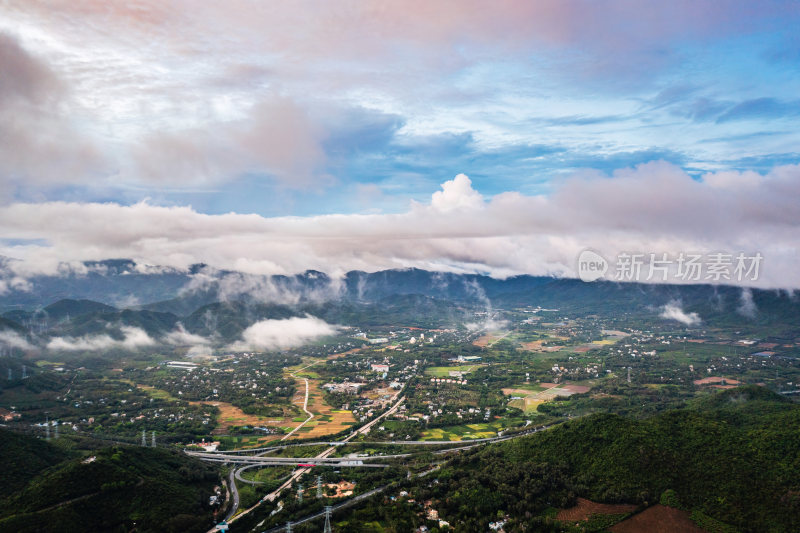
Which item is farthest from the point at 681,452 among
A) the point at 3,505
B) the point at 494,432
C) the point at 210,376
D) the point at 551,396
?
the point at 210,376

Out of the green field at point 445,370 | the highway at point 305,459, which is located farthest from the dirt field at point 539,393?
the highway at point 305,459

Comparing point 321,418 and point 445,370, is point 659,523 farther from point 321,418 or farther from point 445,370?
point 445,370

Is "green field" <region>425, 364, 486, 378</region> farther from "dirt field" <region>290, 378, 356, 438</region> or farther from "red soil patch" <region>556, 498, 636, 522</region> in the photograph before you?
"red soil patch" <region>556, 498, 636, 522</region>

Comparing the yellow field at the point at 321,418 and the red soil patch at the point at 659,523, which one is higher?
the red soil patch at the point at 659,523

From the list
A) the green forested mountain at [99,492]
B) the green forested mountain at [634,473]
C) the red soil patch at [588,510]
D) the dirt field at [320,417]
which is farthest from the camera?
the dirt field at [320,417]

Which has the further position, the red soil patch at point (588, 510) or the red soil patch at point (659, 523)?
the red soil patch at point (588, 510)

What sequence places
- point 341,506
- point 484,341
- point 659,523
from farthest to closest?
point 484,341 → point 341,506 → point 659,523

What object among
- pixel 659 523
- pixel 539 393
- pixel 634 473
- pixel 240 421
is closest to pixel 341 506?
pixel 659 523

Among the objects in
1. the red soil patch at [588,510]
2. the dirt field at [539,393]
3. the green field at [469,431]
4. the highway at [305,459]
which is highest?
the red soil patch at [588,510]

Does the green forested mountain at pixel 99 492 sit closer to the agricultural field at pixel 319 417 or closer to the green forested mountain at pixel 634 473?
the green forested mountain at pixel 634 473
